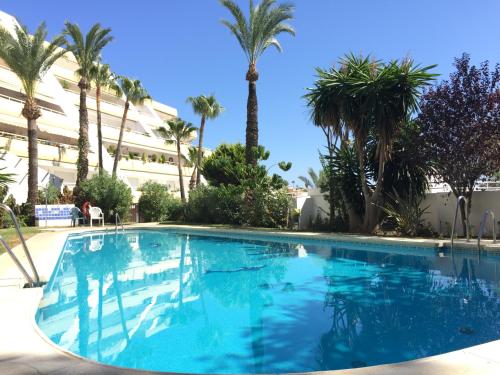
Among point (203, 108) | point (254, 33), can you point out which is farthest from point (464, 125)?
point (203, 108)

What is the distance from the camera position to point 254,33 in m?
20.9

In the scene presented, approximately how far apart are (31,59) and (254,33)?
12128mm

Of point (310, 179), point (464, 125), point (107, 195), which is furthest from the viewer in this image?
point (310, 179)

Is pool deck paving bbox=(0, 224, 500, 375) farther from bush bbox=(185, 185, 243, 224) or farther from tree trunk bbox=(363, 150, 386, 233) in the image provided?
bush bbox=(185, 185, 243, 224)

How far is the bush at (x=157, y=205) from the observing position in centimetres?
2773

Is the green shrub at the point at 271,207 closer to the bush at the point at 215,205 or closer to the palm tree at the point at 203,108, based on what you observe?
the bush at the point at 215,205

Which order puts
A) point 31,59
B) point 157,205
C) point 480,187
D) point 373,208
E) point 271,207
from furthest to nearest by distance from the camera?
1. point 157,205
2. point 31,59
3. point 271,207
4. point 373,208
5. point 480,187

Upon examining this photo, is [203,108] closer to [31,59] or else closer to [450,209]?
[31,59]

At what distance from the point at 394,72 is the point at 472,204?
5405 millimetres

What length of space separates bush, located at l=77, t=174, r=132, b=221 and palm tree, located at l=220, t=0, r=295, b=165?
9316 mm

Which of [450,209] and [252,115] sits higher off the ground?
[252,115]

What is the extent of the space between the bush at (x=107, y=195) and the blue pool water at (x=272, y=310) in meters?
13.8

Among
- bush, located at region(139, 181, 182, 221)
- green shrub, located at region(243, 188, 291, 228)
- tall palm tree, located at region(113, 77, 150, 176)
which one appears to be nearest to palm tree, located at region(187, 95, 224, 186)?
tall palm tree, located at region(113, 77, 150, 176)

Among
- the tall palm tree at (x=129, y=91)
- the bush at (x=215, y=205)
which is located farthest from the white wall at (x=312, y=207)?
the tall palm tree at (x=129, y=91)
